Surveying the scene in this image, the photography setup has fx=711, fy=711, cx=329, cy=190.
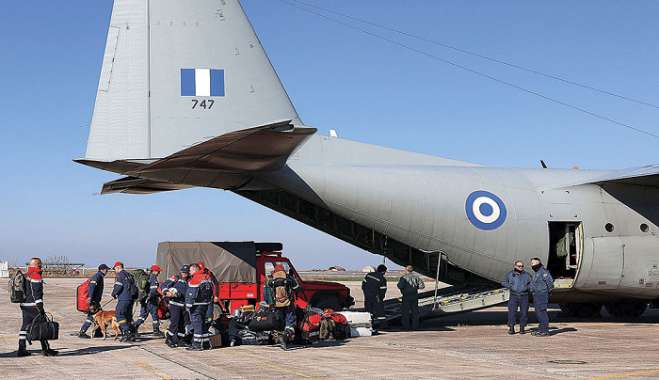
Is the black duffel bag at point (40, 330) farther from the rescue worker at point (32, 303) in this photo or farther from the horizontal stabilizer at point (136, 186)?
the horizontal stabilizer at point (136, 186)

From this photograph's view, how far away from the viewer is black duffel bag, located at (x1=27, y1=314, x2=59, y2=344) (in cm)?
1198

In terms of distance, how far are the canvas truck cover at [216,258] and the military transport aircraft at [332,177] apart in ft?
7.42

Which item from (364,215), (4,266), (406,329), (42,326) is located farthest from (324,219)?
(4,266)

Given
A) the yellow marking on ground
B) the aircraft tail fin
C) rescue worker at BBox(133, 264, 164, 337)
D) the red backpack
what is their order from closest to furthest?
the yellow marking on ground
the aircraft tail fin
the red backpack
rescue worker at BBox(133, 264, 164, 337)

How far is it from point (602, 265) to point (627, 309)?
3.70 m

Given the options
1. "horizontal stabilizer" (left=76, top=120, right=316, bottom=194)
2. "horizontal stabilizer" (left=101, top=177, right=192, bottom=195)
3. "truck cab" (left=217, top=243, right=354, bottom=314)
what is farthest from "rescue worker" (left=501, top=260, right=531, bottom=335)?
"horizontal stabilizer" (left=101, top=177, right=192, bottom=195)

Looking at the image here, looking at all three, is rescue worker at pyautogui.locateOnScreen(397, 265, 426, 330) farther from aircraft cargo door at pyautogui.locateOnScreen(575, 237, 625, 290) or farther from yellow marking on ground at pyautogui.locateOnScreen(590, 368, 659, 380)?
yellow marking on ground at pyautogui.locateOnScreen(590, 368, 659, 380)

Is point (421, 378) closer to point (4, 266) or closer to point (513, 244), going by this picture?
point (513, 244)

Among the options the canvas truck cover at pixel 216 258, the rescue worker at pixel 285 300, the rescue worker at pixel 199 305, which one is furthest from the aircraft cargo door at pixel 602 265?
the rescue worker at pixel 199 305

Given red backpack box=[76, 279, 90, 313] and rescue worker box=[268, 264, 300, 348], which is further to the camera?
red backpack box=[76, 279, 90, 313]

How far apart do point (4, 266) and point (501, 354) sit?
211ft

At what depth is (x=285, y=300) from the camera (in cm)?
1354

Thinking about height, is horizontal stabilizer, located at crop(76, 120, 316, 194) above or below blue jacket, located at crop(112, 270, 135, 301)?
above

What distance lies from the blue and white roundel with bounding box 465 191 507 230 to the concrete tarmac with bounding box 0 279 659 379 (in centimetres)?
262
